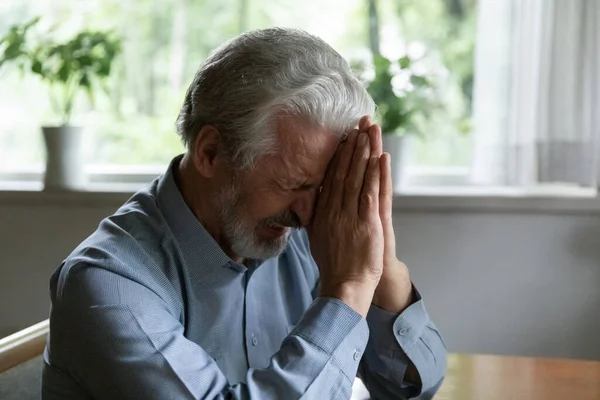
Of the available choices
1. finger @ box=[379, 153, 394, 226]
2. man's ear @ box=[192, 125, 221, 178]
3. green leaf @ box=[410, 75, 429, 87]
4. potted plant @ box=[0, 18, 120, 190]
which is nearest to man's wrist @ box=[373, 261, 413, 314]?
finger @ box=[379, 153, 394, 226]

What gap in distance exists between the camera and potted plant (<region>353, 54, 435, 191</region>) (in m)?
2.26

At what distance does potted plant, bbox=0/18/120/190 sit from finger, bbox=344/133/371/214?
1.30 meters

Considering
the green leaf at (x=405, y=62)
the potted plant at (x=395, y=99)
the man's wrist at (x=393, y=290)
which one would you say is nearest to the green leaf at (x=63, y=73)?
the potted plant at (x=395, y=99)

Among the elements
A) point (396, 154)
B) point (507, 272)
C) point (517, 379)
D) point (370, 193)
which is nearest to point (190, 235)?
point (370, 193)

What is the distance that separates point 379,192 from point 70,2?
1616 mm

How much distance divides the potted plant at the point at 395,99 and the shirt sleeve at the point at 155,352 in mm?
1159

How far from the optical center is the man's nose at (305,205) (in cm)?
133

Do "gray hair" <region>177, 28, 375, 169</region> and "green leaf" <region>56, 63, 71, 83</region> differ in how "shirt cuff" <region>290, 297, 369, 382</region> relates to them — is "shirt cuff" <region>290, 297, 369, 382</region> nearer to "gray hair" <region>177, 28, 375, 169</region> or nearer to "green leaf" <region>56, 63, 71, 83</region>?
"gray hair" <region>177, 28, 375, 169</region>

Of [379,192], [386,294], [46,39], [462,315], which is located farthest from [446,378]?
[46,39]

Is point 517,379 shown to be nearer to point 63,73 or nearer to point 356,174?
point 356,174

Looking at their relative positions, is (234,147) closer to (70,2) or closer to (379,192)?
(379,192)

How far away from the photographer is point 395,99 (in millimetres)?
2273

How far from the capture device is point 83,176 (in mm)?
2480

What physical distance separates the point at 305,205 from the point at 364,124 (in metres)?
0.16
